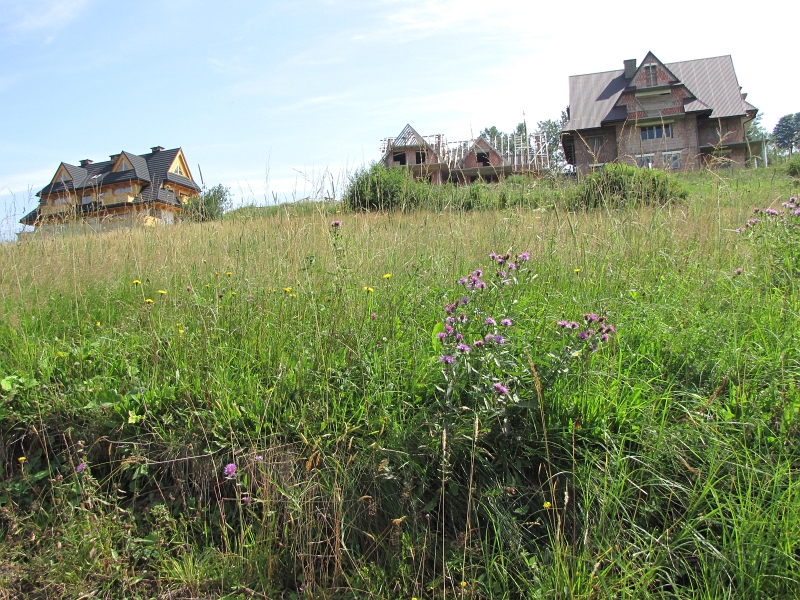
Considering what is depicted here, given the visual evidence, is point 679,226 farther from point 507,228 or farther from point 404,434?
point 404,434

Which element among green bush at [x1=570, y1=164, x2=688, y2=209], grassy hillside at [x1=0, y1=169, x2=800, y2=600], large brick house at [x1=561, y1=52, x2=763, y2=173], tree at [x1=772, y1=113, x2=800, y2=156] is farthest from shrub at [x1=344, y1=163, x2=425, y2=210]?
tree at [x1=772, y1=113, x2=800, y2=156]

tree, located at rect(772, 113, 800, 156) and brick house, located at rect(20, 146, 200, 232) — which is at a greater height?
tree, located at rect(772, 113, 800, 156)

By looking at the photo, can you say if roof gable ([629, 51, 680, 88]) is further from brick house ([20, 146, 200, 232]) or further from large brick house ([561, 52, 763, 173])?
brick house ([20, 146, 200, 232])

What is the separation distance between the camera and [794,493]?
1.80m

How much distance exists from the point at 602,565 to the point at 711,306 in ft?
6.18

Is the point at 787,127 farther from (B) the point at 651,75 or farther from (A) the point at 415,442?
(A) the point at 415,442

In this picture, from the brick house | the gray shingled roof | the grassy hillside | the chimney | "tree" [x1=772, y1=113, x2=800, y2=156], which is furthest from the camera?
"tree" [x1=772, y1=113, x2=800, y2=156]

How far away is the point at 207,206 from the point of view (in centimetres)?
621

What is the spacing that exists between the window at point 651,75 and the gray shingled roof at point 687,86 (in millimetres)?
1430

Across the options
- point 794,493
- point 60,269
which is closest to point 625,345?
point 794,493

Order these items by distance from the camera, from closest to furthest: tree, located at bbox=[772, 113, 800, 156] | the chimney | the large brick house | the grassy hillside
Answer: the grassy hillside < the large brick house < the chimney < tree, located at bbox=[772, 113, 800, 156]

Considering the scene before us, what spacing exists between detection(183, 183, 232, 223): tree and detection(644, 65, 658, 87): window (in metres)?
32.2

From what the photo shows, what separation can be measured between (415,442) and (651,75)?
35579 millimetres

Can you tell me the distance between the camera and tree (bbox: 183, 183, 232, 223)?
5.93 meters
